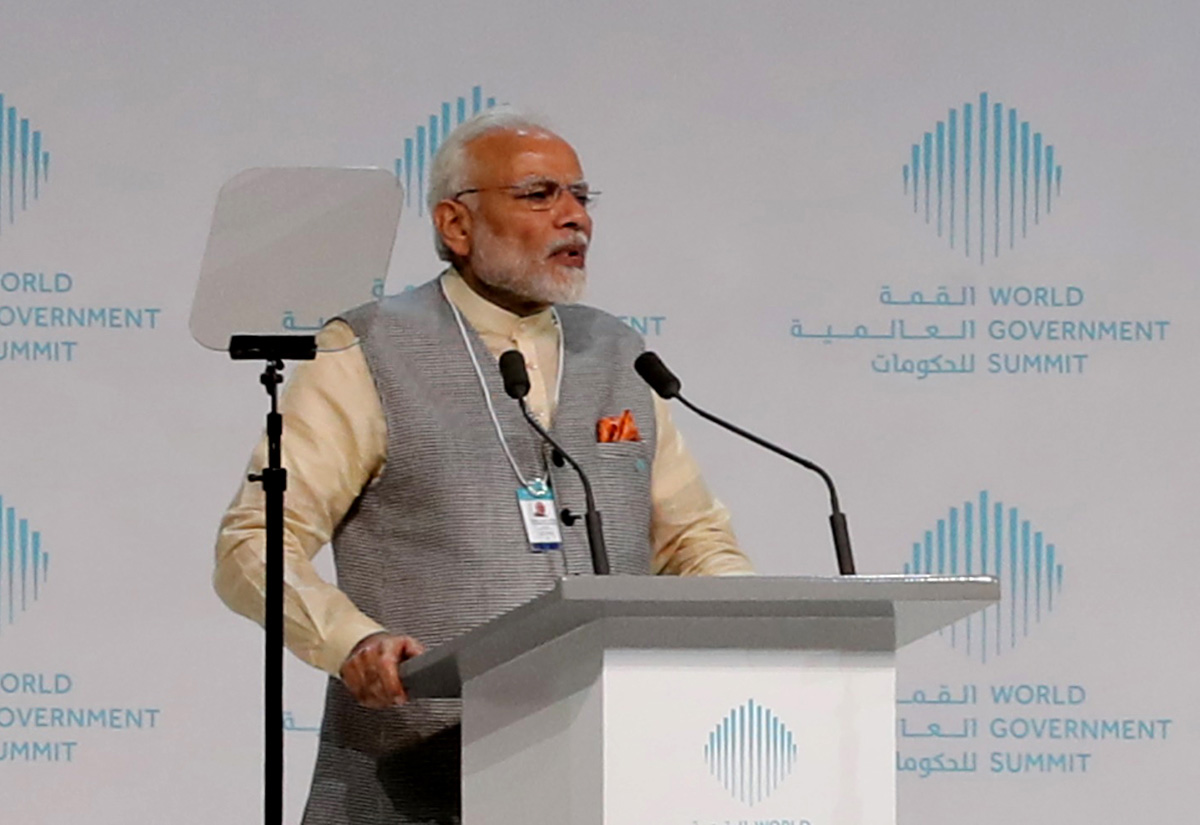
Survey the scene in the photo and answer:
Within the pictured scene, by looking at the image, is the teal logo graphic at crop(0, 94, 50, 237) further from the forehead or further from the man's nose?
the man's nose

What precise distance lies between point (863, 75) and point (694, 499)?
1.27 m

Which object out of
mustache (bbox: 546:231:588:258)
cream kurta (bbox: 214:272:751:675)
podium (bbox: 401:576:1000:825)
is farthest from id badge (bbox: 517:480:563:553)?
podium (bbox: 401:576:1000:825)

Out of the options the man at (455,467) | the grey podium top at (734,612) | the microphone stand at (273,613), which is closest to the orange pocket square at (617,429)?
the man at (455,467)

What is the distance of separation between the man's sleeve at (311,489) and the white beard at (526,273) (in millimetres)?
246

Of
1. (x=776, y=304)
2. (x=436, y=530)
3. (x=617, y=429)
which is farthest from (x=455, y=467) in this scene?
(x=776, y=304)

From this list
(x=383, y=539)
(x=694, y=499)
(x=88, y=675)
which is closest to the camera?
(x=383, y=539)

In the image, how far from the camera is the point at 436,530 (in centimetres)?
267

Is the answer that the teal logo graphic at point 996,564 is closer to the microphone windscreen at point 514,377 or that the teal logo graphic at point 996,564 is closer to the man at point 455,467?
the man at point 455,467

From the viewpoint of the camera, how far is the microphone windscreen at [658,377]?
2.39 meters

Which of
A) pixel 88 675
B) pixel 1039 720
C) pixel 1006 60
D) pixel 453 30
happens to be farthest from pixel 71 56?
pixel 1039 720

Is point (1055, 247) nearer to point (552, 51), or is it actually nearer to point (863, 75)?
point (863, 75)

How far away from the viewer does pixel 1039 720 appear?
12.4ft

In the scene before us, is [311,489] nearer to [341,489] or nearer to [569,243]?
[341,489]

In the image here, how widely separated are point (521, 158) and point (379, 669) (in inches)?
36.8
